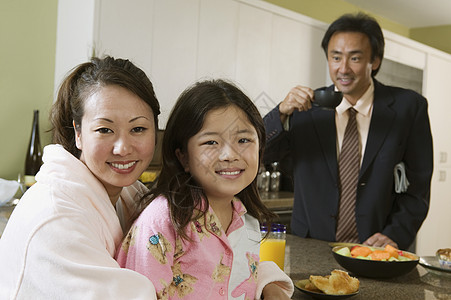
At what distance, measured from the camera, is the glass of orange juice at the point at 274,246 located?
1393 mm

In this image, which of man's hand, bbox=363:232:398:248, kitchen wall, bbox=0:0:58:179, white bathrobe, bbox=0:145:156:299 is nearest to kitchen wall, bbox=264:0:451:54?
kitchen wall, bbox=0:0:58:179

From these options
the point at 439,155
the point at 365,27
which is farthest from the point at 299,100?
the point at 439,155

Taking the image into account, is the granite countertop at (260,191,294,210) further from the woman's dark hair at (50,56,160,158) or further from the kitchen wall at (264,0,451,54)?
the woman's dark hair at (50,56,160,158)

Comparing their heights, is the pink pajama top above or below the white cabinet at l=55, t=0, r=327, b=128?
below

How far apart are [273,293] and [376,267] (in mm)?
401

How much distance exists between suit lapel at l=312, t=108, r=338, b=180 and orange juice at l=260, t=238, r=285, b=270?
2.68ft

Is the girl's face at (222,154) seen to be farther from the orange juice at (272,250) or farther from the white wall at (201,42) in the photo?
the white wall at (201,42)

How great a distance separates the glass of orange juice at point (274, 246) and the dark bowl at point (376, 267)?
181 millimetres

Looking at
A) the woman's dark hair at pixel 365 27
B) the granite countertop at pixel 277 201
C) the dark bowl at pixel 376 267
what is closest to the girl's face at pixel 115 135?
the dark bowl at pixel 376 267

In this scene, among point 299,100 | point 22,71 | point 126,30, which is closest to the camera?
point 299,100

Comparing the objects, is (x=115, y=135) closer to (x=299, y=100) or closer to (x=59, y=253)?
(x=59, y=253)

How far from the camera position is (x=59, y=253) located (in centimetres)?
76

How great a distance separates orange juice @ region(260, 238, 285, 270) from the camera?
4.57 feet

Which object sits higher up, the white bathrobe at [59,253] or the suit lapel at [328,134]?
the suit lapel at [328,134]
